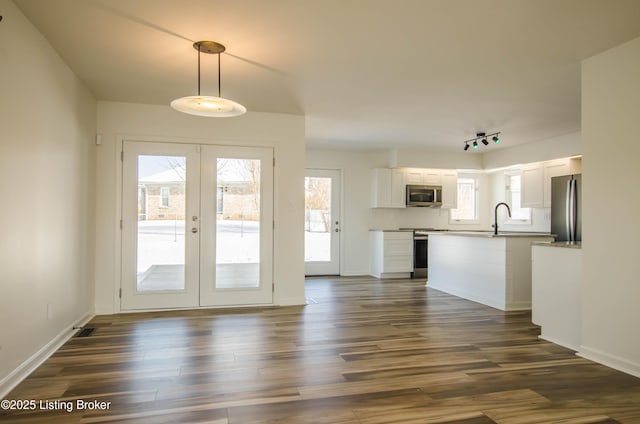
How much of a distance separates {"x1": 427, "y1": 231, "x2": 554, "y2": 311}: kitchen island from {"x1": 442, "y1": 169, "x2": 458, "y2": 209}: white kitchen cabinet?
202cm

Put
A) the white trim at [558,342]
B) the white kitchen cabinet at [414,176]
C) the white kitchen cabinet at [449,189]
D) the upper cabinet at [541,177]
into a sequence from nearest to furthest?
the white trim at [558,342] → the upper cabinet at [541,177] → the white kitchen cabinet at [414,176] → the white kitchen cabinet at [449,189]

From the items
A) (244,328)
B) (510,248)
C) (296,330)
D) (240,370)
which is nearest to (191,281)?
(244,328)

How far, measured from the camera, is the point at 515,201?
26.3 ft

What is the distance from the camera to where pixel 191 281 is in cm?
477

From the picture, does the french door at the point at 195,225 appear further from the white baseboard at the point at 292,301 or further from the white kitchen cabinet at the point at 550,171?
the white kitchen cabinet at the point at 550,171

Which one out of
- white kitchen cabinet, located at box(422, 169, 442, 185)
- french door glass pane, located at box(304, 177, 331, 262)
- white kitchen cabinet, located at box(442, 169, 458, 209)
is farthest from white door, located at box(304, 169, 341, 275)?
white kitchen cabinet, located at box(442, 169, 458, 209)

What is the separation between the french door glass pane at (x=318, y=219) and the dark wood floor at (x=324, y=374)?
3.33 meters

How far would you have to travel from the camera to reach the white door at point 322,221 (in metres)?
7.69

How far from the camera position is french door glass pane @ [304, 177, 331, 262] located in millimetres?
7691

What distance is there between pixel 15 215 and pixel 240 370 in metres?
1.81

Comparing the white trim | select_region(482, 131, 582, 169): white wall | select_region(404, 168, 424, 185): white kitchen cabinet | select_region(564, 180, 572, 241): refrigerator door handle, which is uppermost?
select_region(482, 131, 582, 169): white wall

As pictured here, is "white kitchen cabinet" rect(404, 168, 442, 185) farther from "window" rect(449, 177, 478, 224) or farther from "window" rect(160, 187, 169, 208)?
"window" rect(160, 187, 169, 208)

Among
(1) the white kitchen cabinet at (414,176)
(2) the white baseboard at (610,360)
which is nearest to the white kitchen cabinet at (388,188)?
(1) the white kitchen cabinet at (414,176)

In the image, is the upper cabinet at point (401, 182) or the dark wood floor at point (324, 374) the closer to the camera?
the dark wood floor at point (324, 374)
